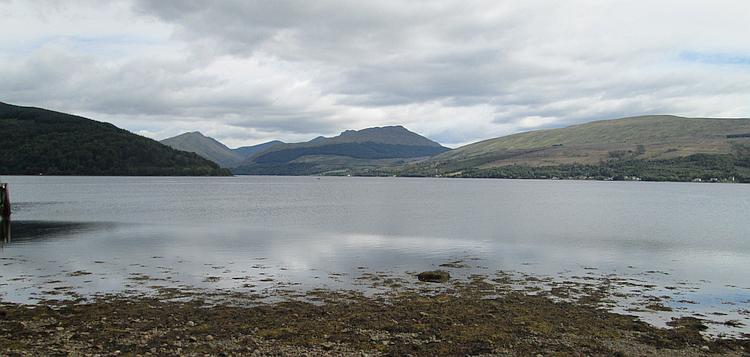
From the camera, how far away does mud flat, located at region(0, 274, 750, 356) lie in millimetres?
16266

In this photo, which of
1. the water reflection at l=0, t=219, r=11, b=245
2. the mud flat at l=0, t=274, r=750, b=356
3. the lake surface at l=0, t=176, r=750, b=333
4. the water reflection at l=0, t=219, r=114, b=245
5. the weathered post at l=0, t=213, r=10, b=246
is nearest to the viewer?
the mud flat at l=0, t=274, r=750, b=356

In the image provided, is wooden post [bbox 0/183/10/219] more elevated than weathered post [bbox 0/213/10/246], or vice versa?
wooden post [bbox 0/183/10/219]

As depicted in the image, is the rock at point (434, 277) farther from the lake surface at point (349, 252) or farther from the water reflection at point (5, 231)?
the water reflection at point (5, 231)

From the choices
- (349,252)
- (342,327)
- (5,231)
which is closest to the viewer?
(342,327)

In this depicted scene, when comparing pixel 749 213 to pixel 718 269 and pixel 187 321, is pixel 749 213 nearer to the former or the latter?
pixel 718 269

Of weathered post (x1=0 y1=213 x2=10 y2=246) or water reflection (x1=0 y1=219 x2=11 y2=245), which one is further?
water reflection (x1=0 y1=219 x2=11 y2=245)

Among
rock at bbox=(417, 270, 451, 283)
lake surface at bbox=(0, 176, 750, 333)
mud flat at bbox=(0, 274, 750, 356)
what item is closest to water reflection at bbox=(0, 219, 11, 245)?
lake surface at bbox=(0, 176, 750, 333)

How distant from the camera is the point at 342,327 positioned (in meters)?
18.6

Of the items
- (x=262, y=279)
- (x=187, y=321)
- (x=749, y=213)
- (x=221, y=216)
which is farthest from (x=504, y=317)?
(x=749, y=213)

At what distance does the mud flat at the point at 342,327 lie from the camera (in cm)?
1627

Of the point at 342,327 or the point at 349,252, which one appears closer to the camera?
the point at 342,327

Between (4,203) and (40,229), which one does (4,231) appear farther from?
(4,203)

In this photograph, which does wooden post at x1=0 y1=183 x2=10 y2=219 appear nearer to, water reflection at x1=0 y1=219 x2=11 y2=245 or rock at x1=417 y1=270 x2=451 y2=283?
water reflection at x1=0 y1=219 x2=11 y2=245

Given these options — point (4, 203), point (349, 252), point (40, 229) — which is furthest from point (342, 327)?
point (4, 203)
